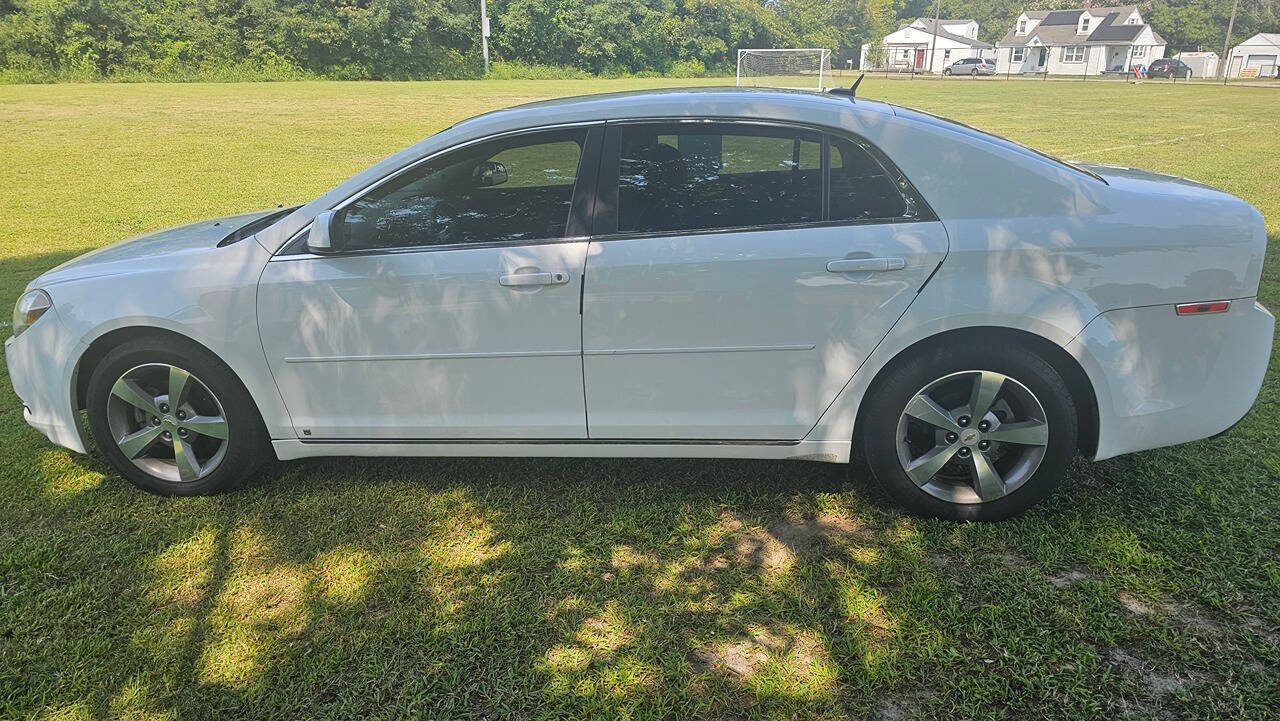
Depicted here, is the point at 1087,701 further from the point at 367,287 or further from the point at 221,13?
the point at 221,13

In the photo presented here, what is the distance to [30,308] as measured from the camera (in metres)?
3.77

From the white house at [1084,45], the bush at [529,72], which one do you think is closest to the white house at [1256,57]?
the white house at [1084,45]

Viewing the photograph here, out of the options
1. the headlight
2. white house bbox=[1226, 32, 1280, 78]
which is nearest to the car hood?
the headlight

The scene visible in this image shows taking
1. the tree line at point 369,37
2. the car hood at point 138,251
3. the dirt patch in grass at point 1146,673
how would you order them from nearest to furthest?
the dirt patch in grass at point 1146,673 < the car hood at point 138,251 < the tree line at point 369,37

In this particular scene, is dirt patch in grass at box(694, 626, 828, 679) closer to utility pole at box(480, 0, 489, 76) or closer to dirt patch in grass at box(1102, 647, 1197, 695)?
dirt patch in grass at box(1102, 647, 1197, 695)

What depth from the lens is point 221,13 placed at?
43.5 meters

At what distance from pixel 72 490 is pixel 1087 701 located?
165 inches

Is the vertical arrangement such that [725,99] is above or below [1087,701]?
above

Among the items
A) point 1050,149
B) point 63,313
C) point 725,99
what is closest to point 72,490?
point 63,313

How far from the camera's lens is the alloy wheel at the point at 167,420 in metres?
3.67

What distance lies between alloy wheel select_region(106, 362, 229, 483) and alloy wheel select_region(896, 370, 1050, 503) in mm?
2900

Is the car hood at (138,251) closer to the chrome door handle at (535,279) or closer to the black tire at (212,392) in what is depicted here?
the black tire at (212,392)

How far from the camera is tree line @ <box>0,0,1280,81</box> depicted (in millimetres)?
38531

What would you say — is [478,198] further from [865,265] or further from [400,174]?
[865,265]
